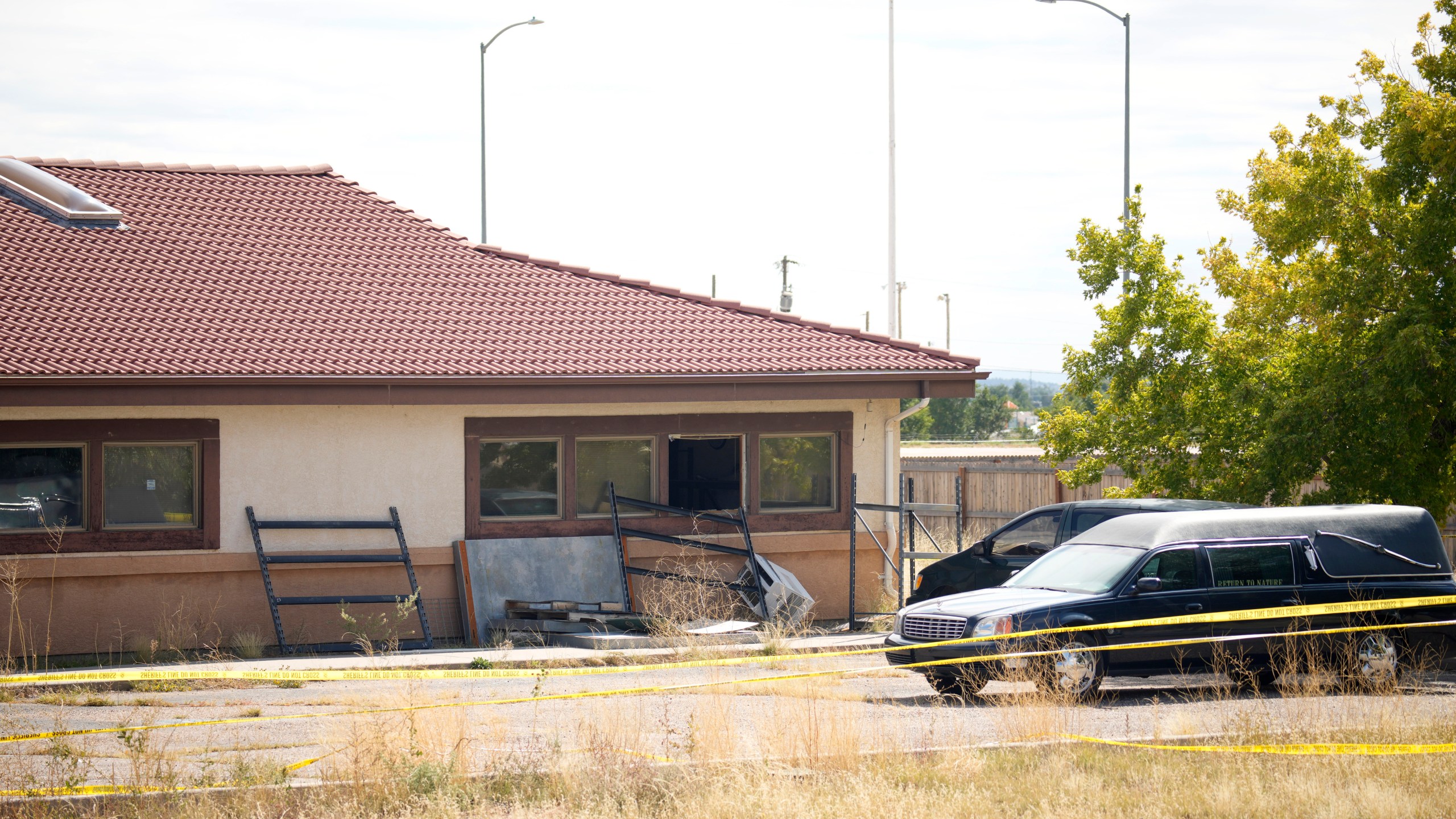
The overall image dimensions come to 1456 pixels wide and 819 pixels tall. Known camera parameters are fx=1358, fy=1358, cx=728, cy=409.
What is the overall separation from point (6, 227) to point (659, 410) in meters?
8.82

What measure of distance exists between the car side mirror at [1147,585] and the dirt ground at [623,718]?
0.95m

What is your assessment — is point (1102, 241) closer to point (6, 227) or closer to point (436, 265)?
point (436, 265)

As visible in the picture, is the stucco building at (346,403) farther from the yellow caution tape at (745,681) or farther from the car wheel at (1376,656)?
Result: the car wheel at (1376,656)

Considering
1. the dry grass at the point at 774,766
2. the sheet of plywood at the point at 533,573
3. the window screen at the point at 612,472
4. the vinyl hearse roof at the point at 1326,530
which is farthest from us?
the window screen at the point at 612,472

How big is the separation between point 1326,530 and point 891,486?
272 inches

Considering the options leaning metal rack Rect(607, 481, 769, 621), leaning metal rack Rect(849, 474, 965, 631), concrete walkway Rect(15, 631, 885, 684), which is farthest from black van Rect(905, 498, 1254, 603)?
leaning metal rack Rect(607, 481, 769, 621)

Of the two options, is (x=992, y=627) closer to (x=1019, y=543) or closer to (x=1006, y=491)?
(x=1019, y=543)

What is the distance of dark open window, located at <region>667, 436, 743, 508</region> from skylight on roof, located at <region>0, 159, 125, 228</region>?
33.5ft

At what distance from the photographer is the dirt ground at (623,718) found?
8.52 m

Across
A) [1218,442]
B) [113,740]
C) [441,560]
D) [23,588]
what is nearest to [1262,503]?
[1218,442]

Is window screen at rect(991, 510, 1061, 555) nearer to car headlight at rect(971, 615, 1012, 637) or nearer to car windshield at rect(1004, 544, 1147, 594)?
car windshield at rect(1004, 544, 1147, 594)

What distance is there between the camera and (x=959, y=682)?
456 inches

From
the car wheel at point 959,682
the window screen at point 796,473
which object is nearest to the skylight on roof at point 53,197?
the car wheel at point 959,682

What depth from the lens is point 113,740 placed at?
9664mm
